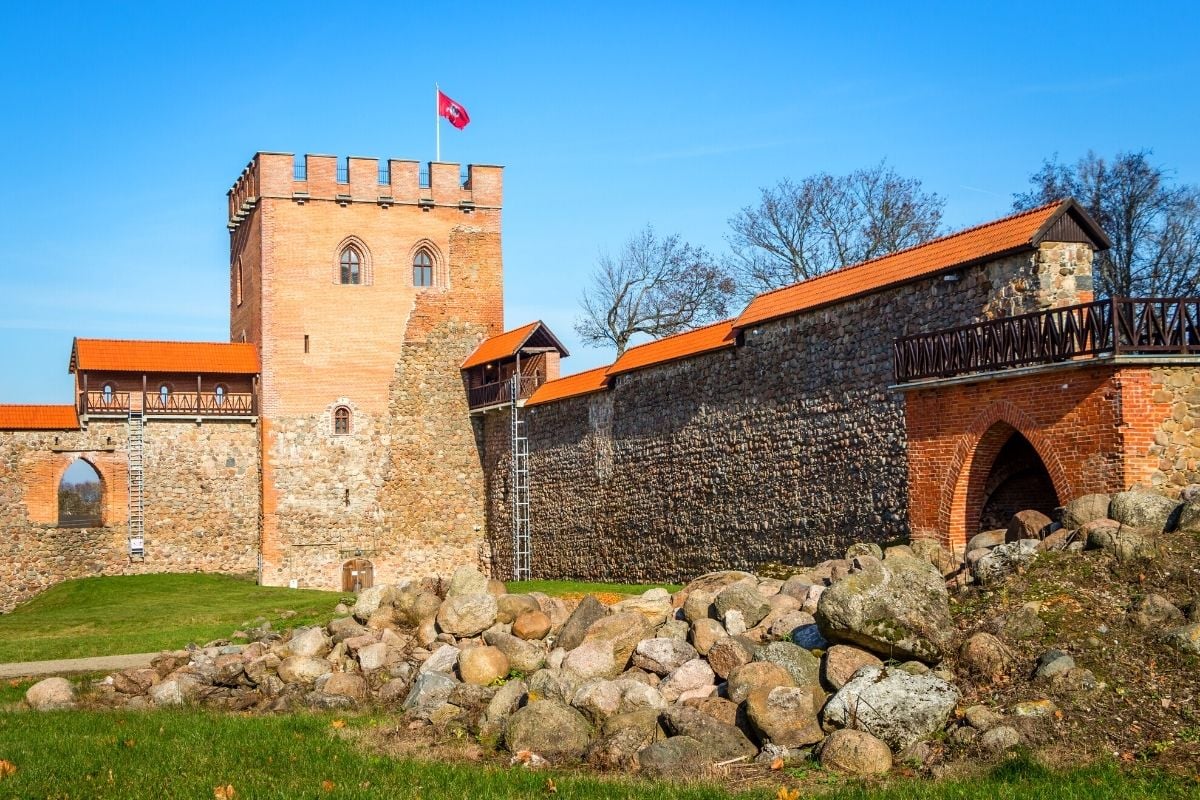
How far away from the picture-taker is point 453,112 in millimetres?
34250

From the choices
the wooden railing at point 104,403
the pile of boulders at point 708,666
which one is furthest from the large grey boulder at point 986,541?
the wooden railing at point 104,403

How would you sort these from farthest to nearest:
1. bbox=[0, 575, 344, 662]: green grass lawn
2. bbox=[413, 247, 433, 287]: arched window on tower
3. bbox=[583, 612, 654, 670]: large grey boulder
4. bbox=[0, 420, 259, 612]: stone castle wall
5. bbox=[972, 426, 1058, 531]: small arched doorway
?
bbox=[413, 247, 433, 287]: arched window on tower
bbox=[0, 420, 259, 612]: stone castle wall
bbox=[0, 575, 344, 662]: green grass lawn
bbox=[972, 426, 1058, 531]: small arched doorway
bbox=[583, 612, 654, 670]: large grey boulder

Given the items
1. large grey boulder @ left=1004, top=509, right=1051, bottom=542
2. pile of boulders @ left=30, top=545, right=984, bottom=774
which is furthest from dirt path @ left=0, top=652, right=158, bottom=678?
large grey boulder @ left=1004, top=509, right=1051, bottom=542

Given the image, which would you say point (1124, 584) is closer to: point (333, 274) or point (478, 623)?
point (478, 623)

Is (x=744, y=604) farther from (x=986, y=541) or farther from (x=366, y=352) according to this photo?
(x=366, y=352)

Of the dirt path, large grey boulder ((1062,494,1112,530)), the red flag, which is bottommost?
the dirt path

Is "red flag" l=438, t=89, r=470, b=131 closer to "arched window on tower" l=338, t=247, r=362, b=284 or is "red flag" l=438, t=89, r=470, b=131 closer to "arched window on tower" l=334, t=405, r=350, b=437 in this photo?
"arched window on tower" l=338, t=247, r=362, b=284

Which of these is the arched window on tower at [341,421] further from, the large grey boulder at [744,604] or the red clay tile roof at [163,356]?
the large grey boulder at [744,604]

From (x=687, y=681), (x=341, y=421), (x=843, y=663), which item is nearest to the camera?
(x=843, y=663)

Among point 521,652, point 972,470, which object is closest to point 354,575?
point 972,470

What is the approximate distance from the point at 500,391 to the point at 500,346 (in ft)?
4.13

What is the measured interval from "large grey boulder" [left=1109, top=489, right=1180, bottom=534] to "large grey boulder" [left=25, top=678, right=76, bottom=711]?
10.8 meters

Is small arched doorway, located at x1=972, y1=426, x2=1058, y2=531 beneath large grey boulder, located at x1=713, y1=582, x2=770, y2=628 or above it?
above

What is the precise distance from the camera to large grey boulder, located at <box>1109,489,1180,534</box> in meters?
12.4
